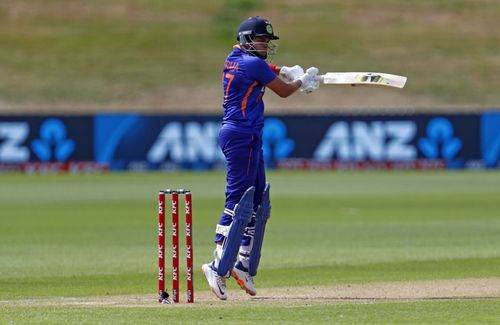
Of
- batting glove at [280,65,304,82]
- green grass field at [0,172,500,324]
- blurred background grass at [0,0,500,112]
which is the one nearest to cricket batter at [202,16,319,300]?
batting glove at [280,65,304,82]

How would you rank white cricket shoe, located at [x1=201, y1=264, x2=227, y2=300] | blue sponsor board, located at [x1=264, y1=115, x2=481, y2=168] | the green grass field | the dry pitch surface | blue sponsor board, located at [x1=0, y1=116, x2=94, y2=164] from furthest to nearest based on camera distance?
blue sponsor board, located at [x1=0, y1=116, x2=94, y2=164]
blue sponsor board, located at [x1=264, y1=115, x2=481, y2=168]
white cricket shoe, located at [x1=201, y1=264, x2=227, y2=300]
the dry pitch surface
the green grass field

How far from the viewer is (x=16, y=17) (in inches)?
2297

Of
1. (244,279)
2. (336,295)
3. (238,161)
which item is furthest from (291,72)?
Result: (336,295)

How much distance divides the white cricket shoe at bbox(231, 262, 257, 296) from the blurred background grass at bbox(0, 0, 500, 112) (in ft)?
122

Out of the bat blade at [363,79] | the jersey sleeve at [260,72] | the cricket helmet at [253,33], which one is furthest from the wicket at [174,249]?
the bat blade at [363,79]

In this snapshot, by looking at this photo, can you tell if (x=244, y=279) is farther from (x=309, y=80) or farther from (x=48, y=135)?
(x=48, y=135)

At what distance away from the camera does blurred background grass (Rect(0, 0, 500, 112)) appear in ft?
163

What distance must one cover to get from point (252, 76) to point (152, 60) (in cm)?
4301

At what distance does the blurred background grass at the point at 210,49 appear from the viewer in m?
49.8

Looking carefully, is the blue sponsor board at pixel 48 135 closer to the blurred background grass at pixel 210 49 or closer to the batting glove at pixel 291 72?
the blurred background grass at pixel 210 49

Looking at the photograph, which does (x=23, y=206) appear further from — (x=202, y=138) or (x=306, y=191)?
(x=202, y=138)

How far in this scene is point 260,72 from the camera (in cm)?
1052

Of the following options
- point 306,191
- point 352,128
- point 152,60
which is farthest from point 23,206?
point 152,60

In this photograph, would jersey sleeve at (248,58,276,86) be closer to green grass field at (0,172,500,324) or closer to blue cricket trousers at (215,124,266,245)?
blue cricket trousers at (215,124,266,245)
